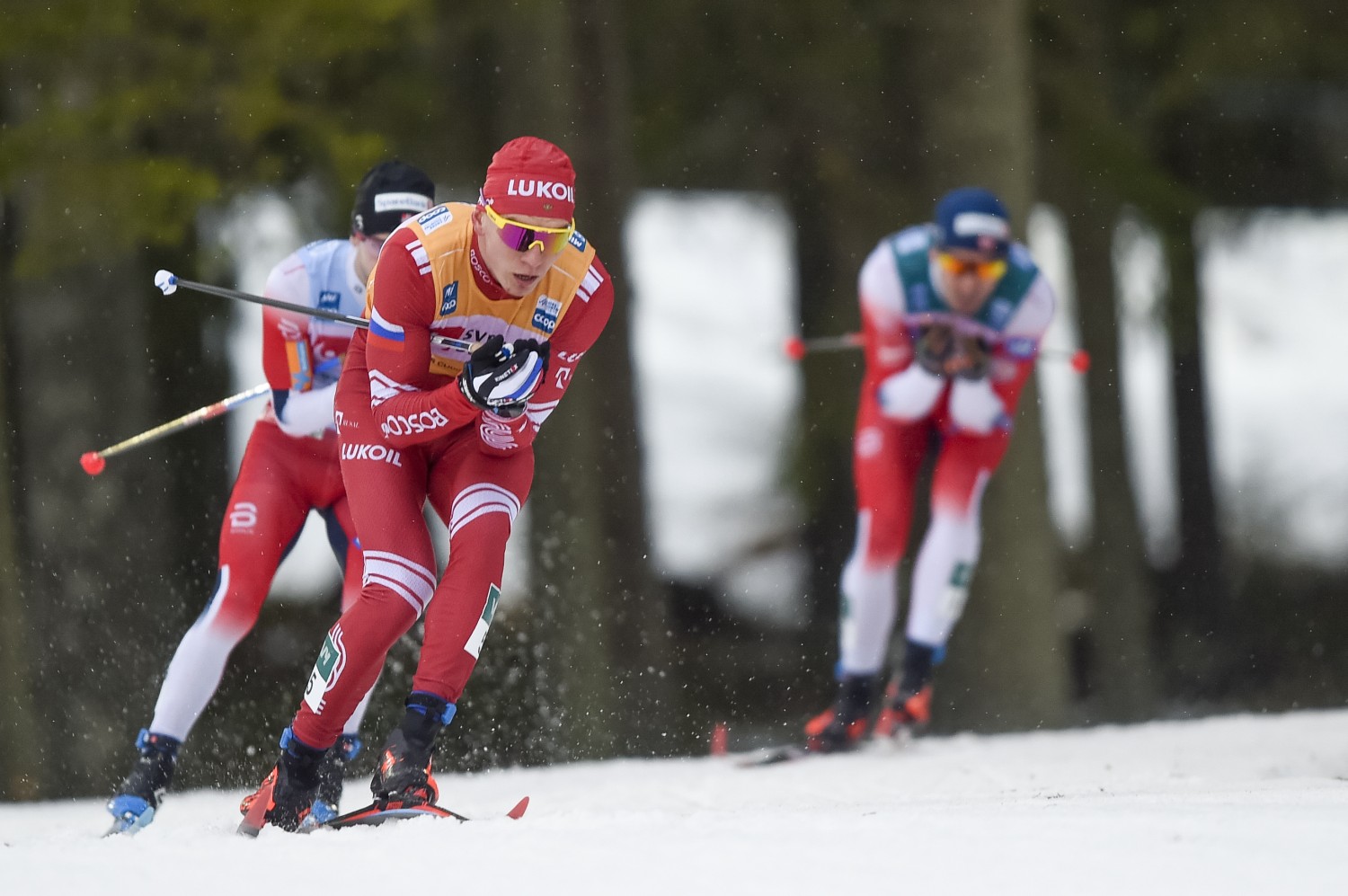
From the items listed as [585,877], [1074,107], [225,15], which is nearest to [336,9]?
[225,15]

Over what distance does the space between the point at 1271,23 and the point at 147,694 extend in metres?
8.05

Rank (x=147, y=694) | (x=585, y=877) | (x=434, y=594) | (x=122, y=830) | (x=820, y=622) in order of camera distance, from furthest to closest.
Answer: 1. (x=820, y=622)
2. (x=147, y=694)
3. (x=122, y=830)
4. (x=434, y=594)
5. (x=585, y=877)

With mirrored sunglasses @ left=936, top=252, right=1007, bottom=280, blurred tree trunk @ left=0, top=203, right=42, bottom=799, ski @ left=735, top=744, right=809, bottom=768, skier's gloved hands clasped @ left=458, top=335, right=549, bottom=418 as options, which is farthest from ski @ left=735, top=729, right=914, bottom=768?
blurred tree trunk @ left=0, top=203, right=42, bottom=799

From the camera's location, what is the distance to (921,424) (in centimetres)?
752

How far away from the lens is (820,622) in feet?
42.9

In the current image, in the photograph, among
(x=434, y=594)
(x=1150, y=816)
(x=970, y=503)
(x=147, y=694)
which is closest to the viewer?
(x=1150, y=816)

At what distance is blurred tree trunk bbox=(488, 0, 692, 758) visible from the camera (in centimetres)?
996

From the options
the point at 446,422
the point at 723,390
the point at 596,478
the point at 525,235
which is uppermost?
the point at 525,235

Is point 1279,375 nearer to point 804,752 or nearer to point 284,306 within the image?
point 804,752

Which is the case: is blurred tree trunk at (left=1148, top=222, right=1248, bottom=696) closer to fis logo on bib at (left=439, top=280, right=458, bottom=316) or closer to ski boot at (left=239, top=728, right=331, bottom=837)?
fis logo on bib at (left=439, top=280, right=458, bottom=316)

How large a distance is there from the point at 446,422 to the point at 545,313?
0.41m

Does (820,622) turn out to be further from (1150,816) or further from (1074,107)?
(1150,816)

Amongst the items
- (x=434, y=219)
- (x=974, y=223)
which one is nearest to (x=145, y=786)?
(x=434, y=219)

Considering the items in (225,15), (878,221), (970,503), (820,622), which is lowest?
(820,622)
